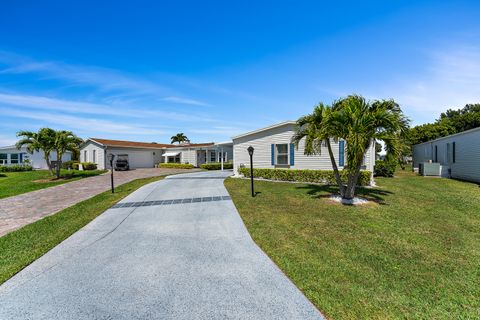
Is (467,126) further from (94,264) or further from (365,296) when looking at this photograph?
(94,264)

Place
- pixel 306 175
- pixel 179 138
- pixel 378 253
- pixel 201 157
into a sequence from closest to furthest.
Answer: pixel 378 253
pixel 306 175
pixel 201 157
pixel 179 138

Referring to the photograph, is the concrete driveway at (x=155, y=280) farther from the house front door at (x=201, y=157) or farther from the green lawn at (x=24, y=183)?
the house front door at (x=201, y=157)

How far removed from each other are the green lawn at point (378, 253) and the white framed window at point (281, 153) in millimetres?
7432

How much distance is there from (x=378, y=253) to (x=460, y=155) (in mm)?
17567

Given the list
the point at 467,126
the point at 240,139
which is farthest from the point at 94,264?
the point at 467,126

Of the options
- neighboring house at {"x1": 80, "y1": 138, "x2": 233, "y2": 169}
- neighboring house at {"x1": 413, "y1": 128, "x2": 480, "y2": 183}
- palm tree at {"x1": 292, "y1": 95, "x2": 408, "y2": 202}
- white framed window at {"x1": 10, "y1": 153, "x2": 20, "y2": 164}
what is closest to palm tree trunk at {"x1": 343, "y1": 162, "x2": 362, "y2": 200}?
palm tree at {"x1": 292, "y1": 95, "x2": 408, "y2": 202}

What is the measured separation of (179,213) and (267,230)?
324 centimetres

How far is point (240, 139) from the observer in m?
18.1

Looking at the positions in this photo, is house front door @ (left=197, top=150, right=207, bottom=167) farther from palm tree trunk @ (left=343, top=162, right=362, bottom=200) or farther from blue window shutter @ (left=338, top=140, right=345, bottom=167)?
palm tree trunk @ (left=343, top=162, right=362, bottom=200)

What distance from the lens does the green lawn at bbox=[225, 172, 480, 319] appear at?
3.05 meters

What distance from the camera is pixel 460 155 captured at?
16.5 metres

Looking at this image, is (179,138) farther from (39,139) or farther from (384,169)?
(384,169)

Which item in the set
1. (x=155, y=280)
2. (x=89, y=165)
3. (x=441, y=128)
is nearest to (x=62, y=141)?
(x=89, y=165)

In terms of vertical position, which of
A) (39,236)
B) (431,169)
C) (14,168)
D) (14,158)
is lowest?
(39,236)
